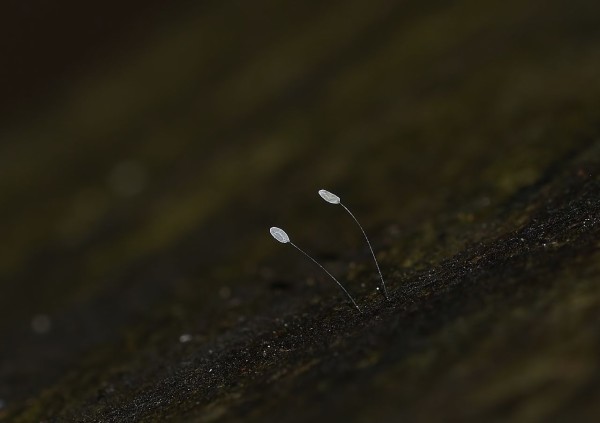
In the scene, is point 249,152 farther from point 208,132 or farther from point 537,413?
point 537,413

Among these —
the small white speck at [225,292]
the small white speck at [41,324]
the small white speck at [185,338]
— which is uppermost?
the small white speck at [41,324]

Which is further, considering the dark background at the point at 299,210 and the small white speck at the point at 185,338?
the small white speck at the point at 185,338

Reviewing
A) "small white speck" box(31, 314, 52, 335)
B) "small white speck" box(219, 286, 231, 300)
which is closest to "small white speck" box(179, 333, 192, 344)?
"small white speck" box(219, 286, 231, 300)

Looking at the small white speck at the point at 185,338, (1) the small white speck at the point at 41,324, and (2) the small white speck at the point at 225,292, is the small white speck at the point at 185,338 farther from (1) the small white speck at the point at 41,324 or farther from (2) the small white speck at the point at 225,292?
(1) the small white speck at the point at 41,324

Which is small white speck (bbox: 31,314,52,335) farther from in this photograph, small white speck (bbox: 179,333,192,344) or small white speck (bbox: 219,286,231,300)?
small white speck (bbox: 179,333,192,344)

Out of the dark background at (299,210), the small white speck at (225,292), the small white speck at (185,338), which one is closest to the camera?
the dark background at (299,210)

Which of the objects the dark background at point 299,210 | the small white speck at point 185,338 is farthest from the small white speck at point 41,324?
the small white speck at point 185,338
